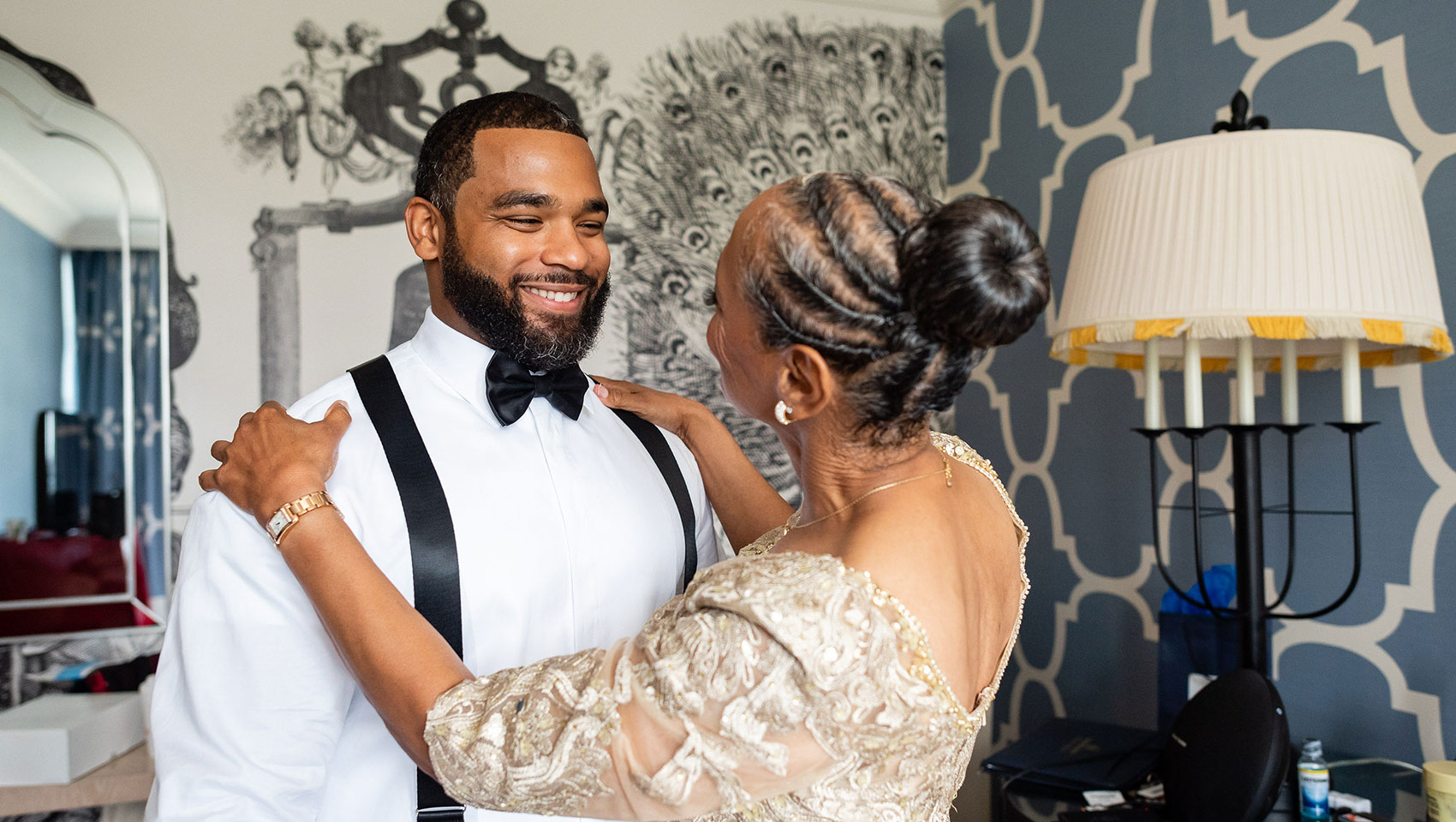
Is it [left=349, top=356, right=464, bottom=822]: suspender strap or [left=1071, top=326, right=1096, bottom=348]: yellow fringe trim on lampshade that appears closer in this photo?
[left=349, top=356, right=464, bottom=822]: suspender strap

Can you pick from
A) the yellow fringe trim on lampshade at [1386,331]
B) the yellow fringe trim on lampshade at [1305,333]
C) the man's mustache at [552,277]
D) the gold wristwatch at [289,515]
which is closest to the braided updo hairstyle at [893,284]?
the man's mustache at [552,277]

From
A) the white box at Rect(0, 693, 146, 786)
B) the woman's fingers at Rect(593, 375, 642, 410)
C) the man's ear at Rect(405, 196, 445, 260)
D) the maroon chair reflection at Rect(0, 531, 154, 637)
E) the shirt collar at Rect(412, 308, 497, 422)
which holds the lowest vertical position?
the white box at Rect(0, 693, 146, 786)

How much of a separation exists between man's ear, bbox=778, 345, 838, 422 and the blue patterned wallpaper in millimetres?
1267

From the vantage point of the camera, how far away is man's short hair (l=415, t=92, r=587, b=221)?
1.26 meters

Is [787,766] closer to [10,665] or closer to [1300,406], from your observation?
[1300,406]

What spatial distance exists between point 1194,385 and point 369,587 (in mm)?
1264

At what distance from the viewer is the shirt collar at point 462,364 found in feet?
4.18

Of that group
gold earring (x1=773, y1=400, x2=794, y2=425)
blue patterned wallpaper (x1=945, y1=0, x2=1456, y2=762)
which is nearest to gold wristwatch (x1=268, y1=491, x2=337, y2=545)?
gold earring (x1=773, y1=400, x2=794, y2=425)

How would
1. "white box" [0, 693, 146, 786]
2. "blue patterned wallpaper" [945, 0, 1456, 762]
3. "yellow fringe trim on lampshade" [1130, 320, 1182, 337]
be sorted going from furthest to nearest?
"white box" [0, 693, 146, 786], "blue patterned wallpaper" [945, 0, 1456, 762], "yellow fringe trim on lampshade" [1130, 320, 1182, 337]

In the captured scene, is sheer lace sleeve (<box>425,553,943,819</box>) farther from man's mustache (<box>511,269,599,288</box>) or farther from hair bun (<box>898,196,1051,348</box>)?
man's mustache (<box>511,269,599,288</box>)

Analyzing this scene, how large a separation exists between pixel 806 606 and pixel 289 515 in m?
0.56

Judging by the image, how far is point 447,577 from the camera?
1.12 m

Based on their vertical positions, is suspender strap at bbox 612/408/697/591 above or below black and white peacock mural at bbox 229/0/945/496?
below

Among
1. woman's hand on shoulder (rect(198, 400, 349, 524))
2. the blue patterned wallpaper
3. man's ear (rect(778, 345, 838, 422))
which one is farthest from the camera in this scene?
the blue patterned wallpaper
